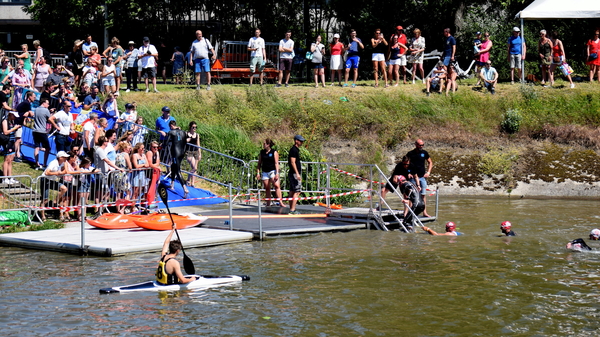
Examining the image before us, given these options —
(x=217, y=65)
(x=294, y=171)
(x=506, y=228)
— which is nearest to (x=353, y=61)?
(x=217, y=65)

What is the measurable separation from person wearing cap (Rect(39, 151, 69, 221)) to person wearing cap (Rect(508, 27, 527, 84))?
60.6 feet

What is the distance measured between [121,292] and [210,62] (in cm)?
1926

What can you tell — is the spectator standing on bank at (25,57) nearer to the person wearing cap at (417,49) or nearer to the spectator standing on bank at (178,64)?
the spectator standing on bank at (178,64)

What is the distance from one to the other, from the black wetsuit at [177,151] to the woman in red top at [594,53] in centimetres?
1729

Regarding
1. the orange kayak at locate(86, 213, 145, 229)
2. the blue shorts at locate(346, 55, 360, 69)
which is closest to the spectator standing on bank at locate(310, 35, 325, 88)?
the blue shorts at locate(346, 55, 360, 69)

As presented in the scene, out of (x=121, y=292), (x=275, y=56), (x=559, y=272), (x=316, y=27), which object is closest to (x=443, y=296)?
(x=559, y=272)

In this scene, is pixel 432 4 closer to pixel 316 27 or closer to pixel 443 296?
pixel 316 27

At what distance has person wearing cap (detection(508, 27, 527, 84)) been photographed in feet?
103

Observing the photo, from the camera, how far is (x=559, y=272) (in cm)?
1521

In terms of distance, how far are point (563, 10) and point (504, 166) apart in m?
6.95


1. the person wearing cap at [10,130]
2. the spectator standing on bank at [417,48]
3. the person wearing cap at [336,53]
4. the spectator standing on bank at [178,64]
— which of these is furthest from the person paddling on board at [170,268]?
the spectator standing on bank at [417,48]

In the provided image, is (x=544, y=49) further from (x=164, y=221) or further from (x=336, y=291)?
(x=336, y=291)

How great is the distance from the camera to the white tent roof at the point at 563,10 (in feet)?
101

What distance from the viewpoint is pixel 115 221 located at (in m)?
19.3
